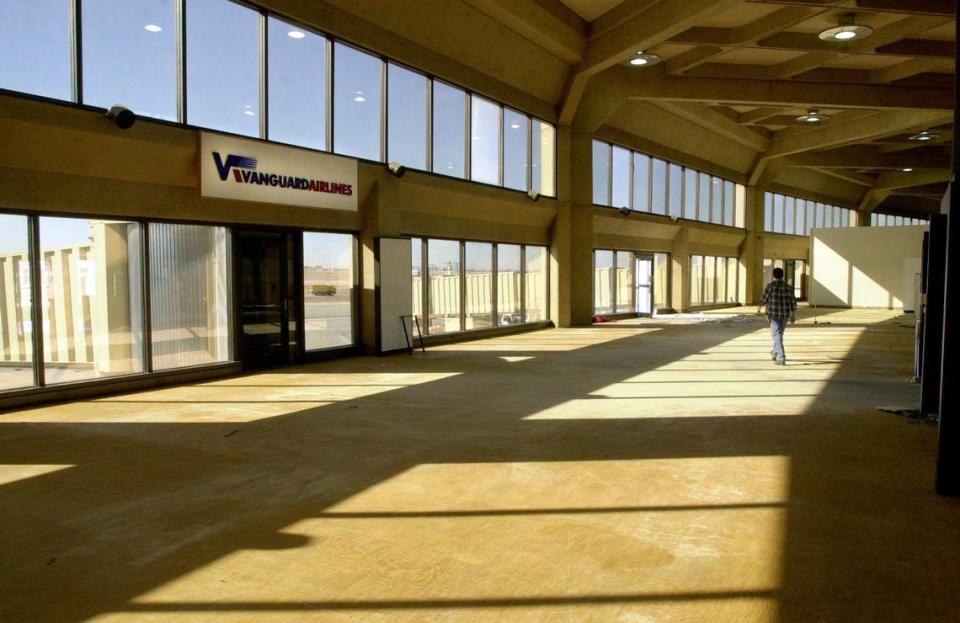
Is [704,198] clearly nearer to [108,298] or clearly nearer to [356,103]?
[356,103]

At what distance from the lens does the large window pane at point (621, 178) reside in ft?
66.2

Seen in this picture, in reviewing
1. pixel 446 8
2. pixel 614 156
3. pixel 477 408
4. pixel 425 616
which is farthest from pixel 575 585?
pixel 614 156

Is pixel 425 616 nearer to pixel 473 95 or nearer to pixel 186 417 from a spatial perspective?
pixel 186 417

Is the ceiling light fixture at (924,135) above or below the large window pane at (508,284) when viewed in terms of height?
above

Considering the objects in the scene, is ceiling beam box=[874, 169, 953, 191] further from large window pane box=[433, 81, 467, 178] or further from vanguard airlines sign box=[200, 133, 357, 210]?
vanguard airlines sign box=[200, 133, 357, 210]

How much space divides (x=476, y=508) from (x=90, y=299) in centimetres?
639

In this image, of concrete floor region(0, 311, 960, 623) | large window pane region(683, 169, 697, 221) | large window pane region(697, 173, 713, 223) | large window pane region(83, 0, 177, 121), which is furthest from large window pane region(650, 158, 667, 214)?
large window pane region(83, 0, 177, 121)

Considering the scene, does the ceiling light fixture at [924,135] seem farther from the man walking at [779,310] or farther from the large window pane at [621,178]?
the man walking at [779,310]

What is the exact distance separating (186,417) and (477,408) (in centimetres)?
306

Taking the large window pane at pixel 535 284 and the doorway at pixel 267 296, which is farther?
the large window pane at pixel 535 284

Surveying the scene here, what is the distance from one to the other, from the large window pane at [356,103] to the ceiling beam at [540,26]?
2.35m

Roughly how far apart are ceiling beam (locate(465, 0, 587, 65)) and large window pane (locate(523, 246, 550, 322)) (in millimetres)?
4766

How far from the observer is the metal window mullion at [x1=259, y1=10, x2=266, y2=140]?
9898 mm

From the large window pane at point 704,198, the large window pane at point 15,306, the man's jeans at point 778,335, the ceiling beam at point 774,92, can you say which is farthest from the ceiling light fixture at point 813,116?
the large window pane at point 15,306
